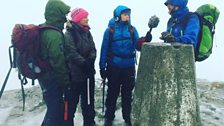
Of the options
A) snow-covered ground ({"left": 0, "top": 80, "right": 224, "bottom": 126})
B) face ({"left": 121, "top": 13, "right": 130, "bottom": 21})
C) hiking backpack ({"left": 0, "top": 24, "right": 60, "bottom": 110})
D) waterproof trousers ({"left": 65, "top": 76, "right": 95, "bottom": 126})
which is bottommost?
snow-covered ground ({"left": 0, "top": 80, "right": 224, "bottom": 126})

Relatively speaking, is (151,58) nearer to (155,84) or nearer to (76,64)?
(155,84)

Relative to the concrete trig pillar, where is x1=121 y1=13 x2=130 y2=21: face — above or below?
above

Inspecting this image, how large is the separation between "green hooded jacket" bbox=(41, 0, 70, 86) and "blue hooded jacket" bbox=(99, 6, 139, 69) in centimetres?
103

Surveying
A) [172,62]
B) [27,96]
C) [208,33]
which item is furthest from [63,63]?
[27,96]

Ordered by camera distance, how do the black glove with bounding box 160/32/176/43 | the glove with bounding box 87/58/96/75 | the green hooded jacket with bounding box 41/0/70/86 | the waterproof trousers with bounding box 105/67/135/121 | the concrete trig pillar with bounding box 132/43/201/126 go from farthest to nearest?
1. the waterproof trousers with bounding box 105/67/135/121
2. the glove with bounding box 87/58/96/75
3. the green hooded jacket with bounding box 41/0/70/86
4. the black glove with bounding box 160/32/176/43
5. the concrete trig pillar with bounding box 132/43/201/126

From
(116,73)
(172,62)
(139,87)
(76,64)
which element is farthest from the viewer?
(116,73)

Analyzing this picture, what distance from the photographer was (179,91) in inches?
173

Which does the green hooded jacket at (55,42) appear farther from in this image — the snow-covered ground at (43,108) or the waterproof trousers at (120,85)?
the snow-covered ground at (43,108)

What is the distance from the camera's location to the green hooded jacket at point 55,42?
484cm

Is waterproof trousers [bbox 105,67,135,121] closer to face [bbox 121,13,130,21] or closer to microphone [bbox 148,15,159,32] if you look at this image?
face [bbox 121,13,130,21]

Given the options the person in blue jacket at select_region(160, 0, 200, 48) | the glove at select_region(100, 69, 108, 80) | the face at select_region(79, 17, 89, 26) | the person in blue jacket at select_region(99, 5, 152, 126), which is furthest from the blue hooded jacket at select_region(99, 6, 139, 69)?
the person in blue jacket at select_region(160, 0, 200, 48)

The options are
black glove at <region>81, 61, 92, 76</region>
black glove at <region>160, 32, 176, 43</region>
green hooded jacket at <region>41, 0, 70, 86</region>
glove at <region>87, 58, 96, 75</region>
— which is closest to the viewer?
black glove at <region>160, 32, 176, 43</region>

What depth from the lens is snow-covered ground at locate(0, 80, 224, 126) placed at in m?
6.99

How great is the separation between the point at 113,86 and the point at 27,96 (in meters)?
3.92
